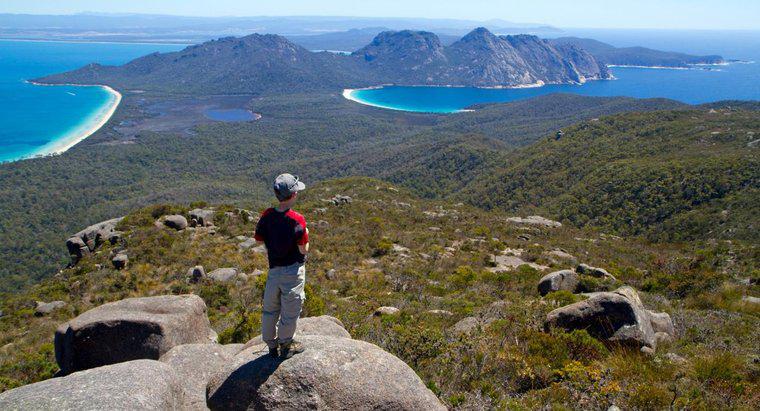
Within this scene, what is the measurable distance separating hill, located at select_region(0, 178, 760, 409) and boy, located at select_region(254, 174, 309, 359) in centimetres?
75

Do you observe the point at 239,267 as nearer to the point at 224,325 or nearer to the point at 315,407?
the point at 224,325

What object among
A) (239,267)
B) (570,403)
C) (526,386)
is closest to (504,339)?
(526,386)

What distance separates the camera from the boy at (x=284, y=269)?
7.23 meters

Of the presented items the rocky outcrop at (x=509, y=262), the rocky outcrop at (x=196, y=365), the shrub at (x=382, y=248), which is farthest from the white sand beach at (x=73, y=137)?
the rocky outcrop at (x=196, y=365)

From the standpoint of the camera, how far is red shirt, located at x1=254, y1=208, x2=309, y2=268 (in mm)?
7348

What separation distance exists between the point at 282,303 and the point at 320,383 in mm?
1591

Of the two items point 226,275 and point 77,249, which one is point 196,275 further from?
point 77,249

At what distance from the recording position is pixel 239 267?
22.8 meters

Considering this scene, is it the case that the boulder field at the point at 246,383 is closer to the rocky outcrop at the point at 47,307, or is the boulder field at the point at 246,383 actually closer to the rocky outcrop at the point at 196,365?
the rocky outcrop at the point at 196,365

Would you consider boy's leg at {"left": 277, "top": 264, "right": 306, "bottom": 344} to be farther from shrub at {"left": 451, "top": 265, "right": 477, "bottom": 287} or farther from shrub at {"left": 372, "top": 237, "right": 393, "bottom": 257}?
shrub at {"left": 372, "top": 237, "right": 393, "bottom": 257}

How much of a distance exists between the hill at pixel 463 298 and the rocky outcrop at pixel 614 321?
317mm

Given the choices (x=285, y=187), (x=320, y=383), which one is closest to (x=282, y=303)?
(x=320, y=383)

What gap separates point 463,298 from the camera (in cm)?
1806

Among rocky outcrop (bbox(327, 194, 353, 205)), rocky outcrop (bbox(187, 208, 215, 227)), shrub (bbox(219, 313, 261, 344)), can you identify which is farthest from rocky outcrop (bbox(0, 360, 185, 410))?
rocky outcrop (bbox(327, 194, 353, 205))
